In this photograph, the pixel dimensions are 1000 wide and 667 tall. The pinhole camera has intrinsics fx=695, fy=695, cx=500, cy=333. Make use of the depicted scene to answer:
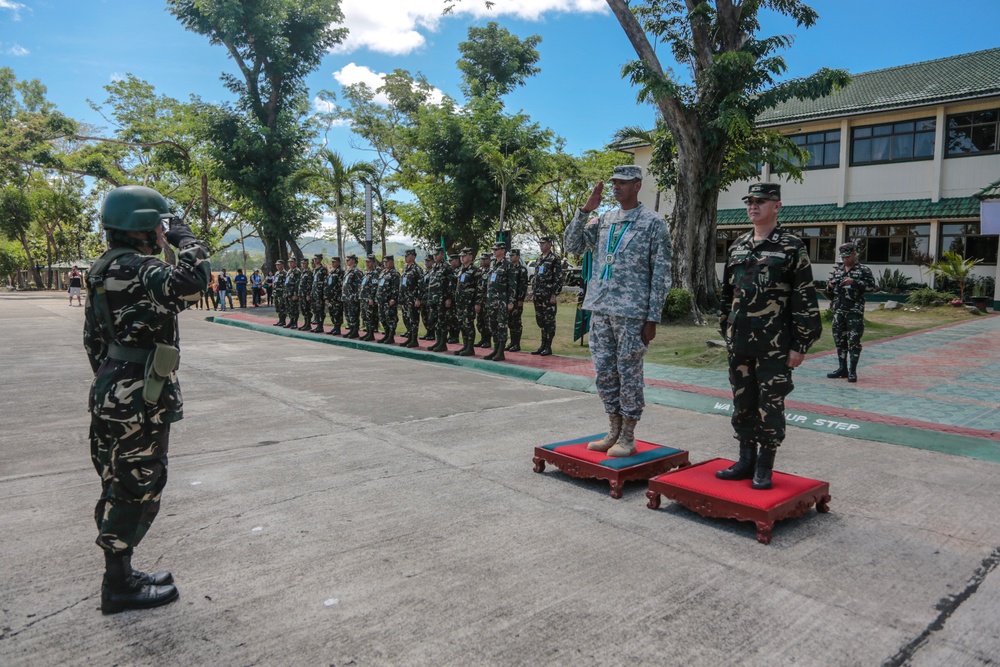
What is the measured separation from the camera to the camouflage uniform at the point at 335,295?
15789mm

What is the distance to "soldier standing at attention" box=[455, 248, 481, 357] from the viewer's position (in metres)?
11.9

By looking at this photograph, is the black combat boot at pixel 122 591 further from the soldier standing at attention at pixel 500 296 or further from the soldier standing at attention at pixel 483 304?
the soldier standing at attention at pixel 483 304

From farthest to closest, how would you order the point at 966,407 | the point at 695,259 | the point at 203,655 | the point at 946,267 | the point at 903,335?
the point at 946,267 < the point at 695,259 < the point at 903,335 < the point at 966,407 < the point at 203,655

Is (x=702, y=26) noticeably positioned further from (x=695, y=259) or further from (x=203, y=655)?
(x=203, y=655)

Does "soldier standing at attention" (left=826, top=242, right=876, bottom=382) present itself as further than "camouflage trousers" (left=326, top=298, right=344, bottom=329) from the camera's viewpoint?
No

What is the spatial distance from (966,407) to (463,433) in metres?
5.28

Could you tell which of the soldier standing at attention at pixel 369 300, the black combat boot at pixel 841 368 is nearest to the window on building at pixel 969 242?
the black combat boot at pixel 841 368

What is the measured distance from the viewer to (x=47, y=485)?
4641 millimetres

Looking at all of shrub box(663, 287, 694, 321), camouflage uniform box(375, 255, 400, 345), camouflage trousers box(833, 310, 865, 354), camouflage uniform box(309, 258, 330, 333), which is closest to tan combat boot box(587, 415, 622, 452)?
camouflage trousers box(833, 310, 865, 354)

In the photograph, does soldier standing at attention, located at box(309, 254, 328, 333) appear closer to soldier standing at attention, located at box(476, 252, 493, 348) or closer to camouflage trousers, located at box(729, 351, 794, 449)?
soldier standing at attention, located at box(476, 252, 493, 348)

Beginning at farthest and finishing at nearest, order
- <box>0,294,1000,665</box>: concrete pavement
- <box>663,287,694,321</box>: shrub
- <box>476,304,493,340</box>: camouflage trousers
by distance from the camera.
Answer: <box>663,287,694,321</box>: shrub → <box>476,304,493,340</box>: camouflage trousers → <box>0,294,1000,665</box>: concrete pavement

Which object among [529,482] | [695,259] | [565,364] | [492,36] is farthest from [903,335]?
[492,36]

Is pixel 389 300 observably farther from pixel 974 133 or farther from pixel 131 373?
pixel 974 133

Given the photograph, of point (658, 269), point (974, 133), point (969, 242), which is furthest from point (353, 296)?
point (974, 133)
